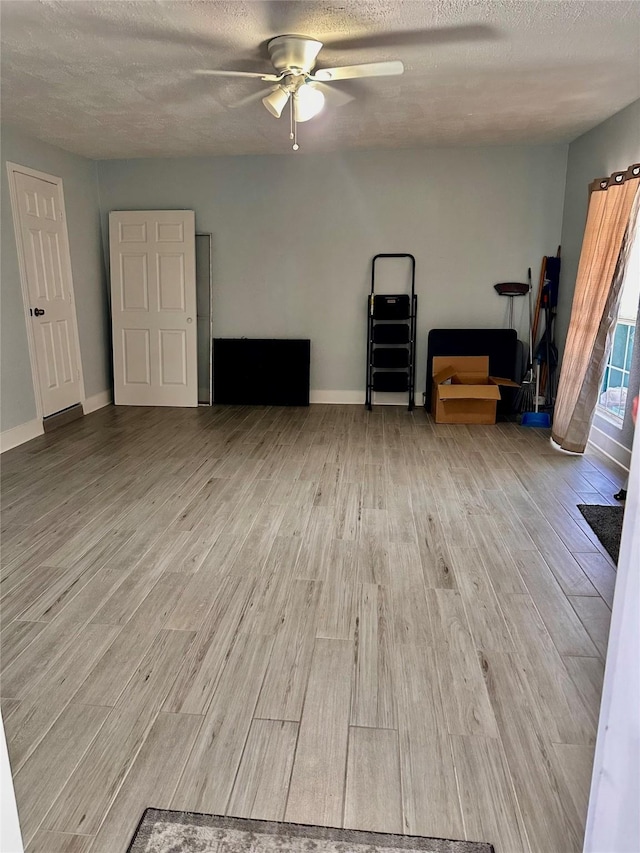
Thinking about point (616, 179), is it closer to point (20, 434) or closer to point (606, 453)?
point (606, 453)

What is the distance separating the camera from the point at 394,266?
19.9 ft

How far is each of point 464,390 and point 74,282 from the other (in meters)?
3.88

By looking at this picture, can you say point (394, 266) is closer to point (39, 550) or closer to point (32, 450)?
point (32, 450)

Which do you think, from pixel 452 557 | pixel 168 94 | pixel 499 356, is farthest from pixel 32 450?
pixel 499 356

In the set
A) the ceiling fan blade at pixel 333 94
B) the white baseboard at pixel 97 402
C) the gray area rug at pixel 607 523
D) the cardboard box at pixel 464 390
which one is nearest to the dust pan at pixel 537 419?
the cardboard box at pixel 464 390

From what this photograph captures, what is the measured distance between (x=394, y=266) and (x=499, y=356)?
141cm

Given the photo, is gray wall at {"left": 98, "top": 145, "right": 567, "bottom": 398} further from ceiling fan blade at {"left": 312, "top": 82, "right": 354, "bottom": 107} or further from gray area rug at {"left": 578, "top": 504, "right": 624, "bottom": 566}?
gray area rug at {"left": 578, "top": 504, "right": 624, "bottom": 566}

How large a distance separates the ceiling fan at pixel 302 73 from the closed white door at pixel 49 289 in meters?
2.37

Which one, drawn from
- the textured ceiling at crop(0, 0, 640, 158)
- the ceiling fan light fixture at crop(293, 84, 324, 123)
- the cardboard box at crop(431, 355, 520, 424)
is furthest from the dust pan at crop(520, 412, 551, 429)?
the ceiling fan light fixture at crop(293, 84, 324, 123)

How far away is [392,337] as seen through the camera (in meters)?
6.04

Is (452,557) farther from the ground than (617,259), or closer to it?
closer to it

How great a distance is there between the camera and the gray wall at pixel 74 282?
4.68m

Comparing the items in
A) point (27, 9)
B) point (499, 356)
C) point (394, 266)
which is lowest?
point (499, 356)

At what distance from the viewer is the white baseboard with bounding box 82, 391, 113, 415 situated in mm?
6004
